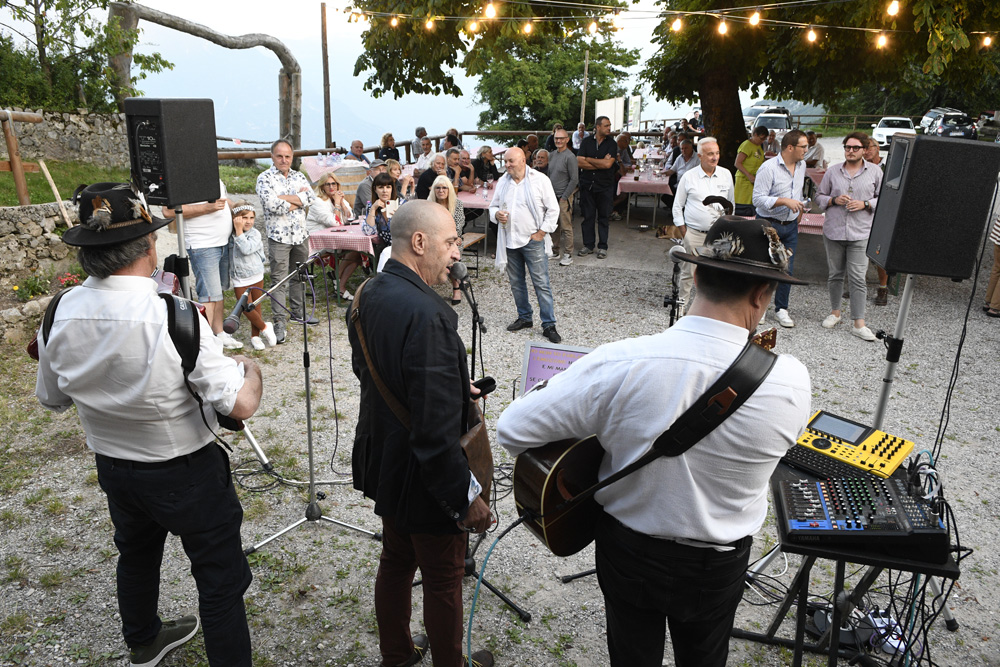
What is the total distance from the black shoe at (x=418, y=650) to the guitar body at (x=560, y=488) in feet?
3.48

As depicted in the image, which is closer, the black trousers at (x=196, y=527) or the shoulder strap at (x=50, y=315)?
the shoulder strap at (x=50, y=315)

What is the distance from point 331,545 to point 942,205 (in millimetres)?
3568

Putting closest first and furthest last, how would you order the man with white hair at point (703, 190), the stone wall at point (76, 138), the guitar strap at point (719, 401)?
the guitar strap at point (719, 401) < the man with white hair at point (703, 190) < the stone wall at point (76, 138)

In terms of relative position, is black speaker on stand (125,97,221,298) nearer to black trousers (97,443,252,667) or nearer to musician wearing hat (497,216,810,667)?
black trousers (97,443,252,667)

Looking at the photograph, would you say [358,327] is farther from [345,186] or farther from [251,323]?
[345,186]

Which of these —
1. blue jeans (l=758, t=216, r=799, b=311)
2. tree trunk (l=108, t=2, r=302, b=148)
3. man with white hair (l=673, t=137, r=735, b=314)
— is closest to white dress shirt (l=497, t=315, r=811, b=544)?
man with white hair (l=673, t=137, r=735, b=314)

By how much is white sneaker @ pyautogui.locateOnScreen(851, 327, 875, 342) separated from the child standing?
5.83 metres

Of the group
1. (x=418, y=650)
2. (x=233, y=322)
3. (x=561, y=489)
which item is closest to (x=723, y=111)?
(x=233, y=322)

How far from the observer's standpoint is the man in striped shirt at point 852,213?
659cm

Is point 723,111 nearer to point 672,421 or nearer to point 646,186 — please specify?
point 646,186

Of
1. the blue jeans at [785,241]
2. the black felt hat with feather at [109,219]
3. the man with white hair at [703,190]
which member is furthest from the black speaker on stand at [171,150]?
the blue jeans at [785,241]

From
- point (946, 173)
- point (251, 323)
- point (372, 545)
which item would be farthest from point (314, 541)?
point (946, 173)

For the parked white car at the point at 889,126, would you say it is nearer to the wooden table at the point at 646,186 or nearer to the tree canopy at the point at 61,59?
the wooden table at the point at 646,186

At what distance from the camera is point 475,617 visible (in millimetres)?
3270
